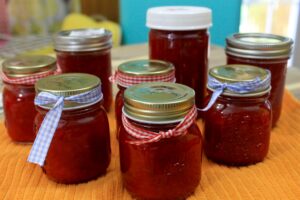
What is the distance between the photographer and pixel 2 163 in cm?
59

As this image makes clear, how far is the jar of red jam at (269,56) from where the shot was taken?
648mm

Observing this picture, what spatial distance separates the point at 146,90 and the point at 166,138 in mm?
83

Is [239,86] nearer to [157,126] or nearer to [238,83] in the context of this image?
[238,83]

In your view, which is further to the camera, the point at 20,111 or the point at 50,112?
the point at 20,111

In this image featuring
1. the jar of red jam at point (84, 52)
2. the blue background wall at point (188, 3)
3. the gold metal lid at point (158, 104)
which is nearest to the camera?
the gold metal lid at point (158, 104)

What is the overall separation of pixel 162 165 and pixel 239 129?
15cm

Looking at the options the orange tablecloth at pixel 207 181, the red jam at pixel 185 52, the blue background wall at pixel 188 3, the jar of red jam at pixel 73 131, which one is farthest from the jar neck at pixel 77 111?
the blue background wall at pixel 188 3

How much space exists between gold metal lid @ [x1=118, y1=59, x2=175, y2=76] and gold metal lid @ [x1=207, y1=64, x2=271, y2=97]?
0.25 ft

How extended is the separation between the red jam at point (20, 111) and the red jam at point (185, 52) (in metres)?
0.24

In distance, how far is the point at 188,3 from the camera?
143cm

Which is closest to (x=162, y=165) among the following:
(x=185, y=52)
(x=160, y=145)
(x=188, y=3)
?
(x=160, y=145)

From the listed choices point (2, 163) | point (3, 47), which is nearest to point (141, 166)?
point (2, 163)

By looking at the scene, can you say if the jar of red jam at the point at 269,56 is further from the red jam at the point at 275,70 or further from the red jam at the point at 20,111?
the red jam at the point at 20,111

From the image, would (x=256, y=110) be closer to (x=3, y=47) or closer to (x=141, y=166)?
(x=141, y=166)
